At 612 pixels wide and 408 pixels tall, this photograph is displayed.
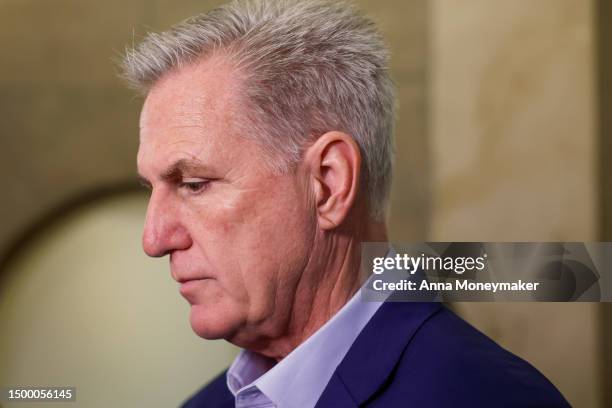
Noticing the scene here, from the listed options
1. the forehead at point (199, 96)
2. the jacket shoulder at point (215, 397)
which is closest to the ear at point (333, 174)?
the forehead at point (199, 96)

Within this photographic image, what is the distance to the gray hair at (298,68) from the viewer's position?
3.06 ft

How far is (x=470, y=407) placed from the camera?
873mm

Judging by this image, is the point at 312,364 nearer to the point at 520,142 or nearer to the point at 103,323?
the point at 103,323

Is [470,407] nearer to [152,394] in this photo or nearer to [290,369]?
[290,369]

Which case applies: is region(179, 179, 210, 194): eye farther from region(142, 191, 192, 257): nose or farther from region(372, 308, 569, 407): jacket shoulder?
region(372, 308, 569, 407): jacket shoulder

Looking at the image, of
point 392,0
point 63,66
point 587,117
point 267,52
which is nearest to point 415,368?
point 267,52

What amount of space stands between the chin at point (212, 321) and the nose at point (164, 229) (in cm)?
8

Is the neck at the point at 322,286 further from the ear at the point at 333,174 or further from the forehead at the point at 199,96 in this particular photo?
the forehead at the point at 199,96

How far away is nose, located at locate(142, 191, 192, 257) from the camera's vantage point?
94 cm

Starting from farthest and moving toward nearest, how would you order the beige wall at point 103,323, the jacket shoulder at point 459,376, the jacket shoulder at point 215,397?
the beige wall at point 103,323 → the jacket shoulder at point 215,397 → the jacket shoulder at point 459,376

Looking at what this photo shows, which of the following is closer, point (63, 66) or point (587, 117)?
point (587, 117)

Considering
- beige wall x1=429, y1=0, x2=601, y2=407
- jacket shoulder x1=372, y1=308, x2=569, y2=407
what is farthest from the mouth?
beige wall x1=429, y1=0, x2=601, y2=407

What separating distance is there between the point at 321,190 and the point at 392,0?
0.73 meters

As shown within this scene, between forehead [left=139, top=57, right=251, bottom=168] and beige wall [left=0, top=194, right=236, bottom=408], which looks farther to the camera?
beige wall [left=0, top=194, right=236, bottom=408]
